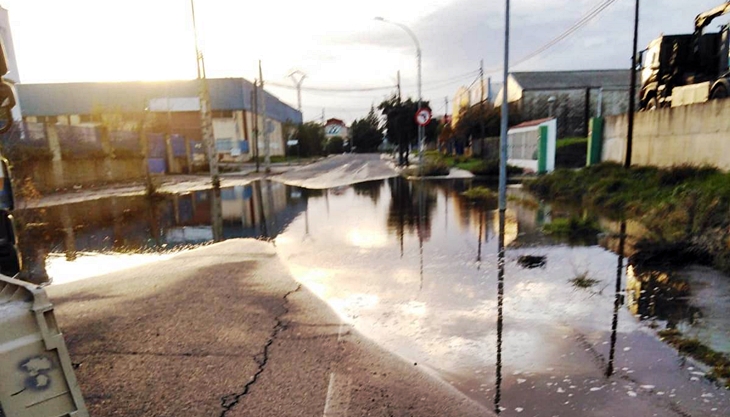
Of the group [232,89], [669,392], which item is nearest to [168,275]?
[669,392]

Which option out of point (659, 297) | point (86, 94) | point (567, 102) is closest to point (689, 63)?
point (659, 297)

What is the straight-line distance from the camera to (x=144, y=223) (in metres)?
12.6

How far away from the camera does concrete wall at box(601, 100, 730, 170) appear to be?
11.5 meters

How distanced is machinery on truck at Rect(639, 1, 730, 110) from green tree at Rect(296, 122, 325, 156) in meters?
58.7

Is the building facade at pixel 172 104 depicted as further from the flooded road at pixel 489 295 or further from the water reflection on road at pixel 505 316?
the water reflection on road at pixel 505 316

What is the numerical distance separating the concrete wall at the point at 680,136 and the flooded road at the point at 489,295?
4.35 metres

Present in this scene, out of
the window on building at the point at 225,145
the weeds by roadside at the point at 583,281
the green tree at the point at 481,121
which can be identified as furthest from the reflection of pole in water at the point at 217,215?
the window on building at the point at 225,145

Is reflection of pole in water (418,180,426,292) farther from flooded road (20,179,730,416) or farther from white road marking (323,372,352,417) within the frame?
white road marking (323,372,352,417)

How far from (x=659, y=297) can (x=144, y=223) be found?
12.2m

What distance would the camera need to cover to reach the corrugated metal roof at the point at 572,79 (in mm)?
41000

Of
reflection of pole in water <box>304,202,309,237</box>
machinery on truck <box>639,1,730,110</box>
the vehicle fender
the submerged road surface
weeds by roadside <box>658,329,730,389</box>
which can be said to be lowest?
the submerged road surface

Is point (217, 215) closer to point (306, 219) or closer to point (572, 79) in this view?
point (306, 219)

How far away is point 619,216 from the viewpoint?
11.4m

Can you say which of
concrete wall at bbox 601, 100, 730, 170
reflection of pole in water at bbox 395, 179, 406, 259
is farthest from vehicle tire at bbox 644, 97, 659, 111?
reflection of pole in water at bbox 395, 179, 406, 259
